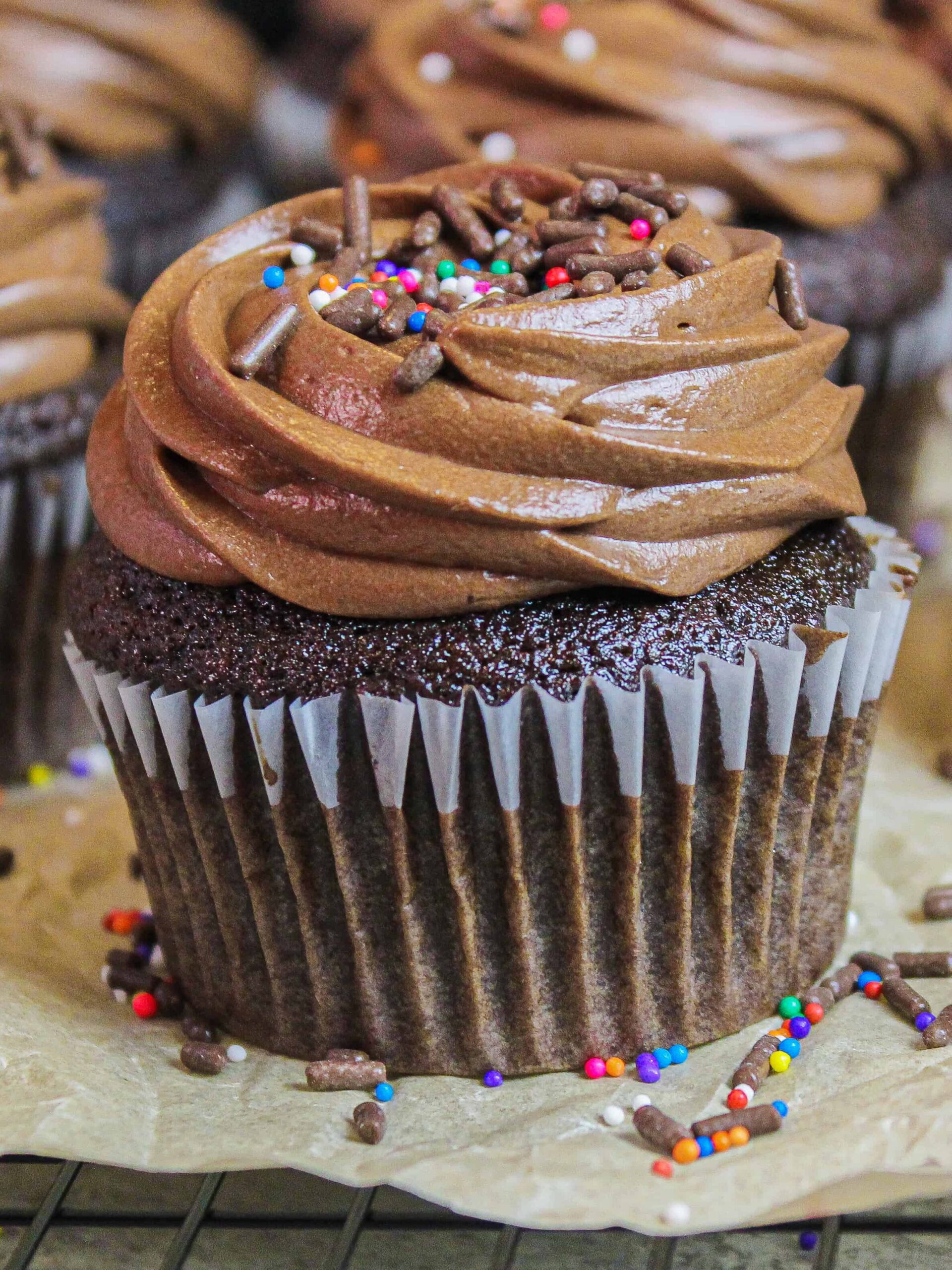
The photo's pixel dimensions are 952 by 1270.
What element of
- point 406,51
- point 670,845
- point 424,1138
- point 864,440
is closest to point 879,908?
point 670,845

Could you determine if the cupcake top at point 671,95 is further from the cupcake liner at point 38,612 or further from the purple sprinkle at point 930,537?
the cupcake liner at point 38,612

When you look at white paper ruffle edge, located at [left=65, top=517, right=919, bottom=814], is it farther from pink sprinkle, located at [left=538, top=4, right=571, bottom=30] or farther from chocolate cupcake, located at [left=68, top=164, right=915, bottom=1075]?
pink sprinkle, located at [left=538, top=4, right=571, bottom=30]

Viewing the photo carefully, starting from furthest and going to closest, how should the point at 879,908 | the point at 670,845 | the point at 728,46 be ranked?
the point at 728,46, the point at 879,908, the point at 670,845

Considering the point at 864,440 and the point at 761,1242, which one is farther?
the point at 864,440

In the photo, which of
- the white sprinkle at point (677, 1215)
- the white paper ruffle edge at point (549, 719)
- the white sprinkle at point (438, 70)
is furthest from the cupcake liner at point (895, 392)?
the white sprinkle at point (677, 1215)

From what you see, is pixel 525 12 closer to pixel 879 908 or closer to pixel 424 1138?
Result: pixel 879 908

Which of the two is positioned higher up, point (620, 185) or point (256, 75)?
point (620, 185)

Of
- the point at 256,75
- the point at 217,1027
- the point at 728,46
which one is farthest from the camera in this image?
the point at 256,75

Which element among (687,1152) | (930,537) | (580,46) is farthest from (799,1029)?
(580,46)
